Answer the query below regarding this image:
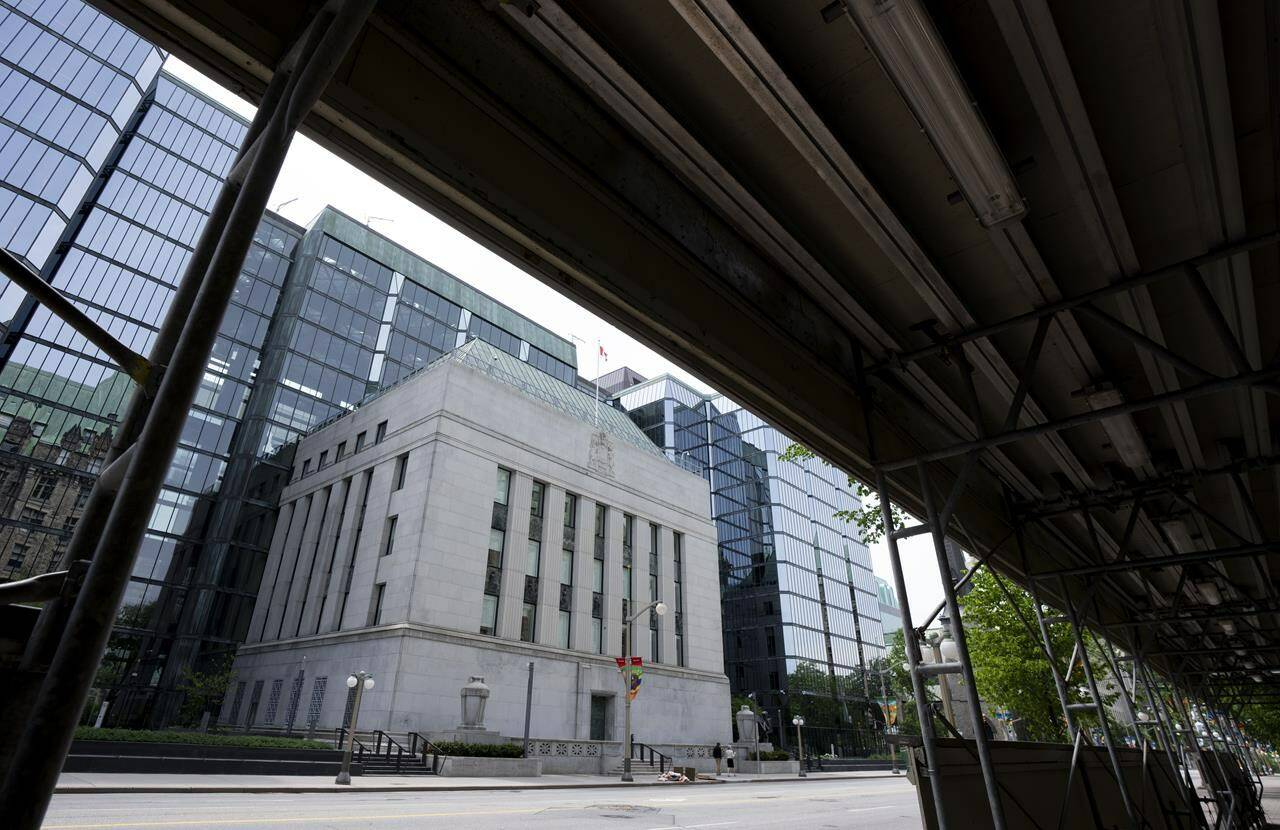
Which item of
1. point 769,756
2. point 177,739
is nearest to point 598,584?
point 769,756

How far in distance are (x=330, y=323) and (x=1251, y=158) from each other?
191 ft

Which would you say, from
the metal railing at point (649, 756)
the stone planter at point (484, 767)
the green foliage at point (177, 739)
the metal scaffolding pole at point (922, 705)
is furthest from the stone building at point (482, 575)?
the metal scaffolding pole at point (922, 705)

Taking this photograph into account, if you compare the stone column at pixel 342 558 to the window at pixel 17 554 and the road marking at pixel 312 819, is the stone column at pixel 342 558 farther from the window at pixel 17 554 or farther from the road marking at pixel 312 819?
the road marking at pixel 312 819

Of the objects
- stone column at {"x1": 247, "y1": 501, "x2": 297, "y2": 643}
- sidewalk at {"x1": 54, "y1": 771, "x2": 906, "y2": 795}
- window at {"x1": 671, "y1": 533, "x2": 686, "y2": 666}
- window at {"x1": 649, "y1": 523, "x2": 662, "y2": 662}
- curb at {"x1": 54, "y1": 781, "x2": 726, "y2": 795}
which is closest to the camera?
curb at {"x1": 54, "y1": 781, "x2": 726, "y2": 795}

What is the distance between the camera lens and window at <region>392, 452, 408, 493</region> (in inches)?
1448

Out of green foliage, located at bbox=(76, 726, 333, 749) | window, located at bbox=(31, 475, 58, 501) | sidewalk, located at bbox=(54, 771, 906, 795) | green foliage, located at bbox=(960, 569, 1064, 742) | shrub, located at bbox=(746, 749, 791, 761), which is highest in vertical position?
window, located at bbox=(31, 475, 58, 501)

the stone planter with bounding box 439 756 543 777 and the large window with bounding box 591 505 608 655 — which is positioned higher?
the large window with bounding box 591 505 608 655

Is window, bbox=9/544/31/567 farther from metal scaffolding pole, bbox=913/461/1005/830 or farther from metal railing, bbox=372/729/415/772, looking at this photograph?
metal scaffolding pole, bbox=913/461/1005/830

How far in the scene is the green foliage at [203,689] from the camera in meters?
38.5

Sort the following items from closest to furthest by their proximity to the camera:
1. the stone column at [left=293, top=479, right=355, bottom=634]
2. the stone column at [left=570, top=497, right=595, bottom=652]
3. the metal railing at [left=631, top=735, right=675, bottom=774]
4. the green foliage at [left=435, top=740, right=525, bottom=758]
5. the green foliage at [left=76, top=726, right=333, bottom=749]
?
1. the green foliage at [left=76, top=726, right=333, bottom=749]
2. the green foliage at [left=435, top=740, right=525, bottom=758]
3. the metal railing at [left=631, top=735, right=675, bottom=774]
4. the stone column at [left=293, top=479, right=355, bottom=634]
5. the stone column at [left=570, top=497, right=595, bottom=652]

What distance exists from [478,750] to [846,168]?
28.1 metres

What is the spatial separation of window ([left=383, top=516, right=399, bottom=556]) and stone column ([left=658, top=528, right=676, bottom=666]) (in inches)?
687

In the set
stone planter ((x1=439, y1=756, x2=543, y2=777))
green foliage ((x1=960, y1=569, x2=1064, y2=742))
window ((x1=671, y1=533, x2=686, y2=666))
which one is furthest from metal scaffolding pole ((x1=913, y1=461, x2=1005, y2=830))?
window ((x1=671, y1=533, x2=686, y2=666))

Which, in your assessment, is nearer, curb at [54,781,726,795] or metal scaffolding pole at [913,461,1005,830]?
metal scaffolding pole at [913,461,1005,830]
